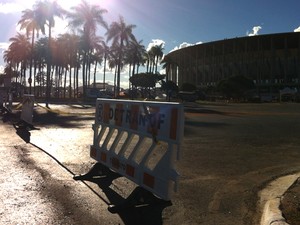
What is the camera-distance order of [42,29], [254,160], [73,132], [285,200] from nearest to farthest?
1. [285,200]
2. [254,160]
3. [73,132]
4. [42,29]

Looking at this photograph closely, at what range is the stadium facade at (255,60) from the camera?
11419cm

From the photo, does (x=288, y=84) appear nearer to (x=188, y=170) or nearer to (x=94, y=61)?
(x=94, y=61)

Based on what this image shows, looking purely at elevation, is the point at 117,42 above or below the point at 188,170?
above

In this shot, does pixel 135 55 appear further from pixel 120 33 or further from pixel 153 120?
pixel 153 120

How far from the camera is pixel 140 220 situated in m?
5.72

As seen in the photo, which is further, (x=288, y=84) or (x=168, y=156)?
(x=288, y=84)

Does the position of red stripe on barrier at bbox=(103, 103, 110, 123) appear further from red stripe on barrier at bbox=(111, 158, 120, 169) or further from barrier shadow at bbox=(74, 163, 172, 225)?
barrier shadow at bbox=(74, 163, 172, 225)

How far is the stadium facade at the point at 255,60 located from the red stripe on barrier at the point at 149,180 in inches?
4385

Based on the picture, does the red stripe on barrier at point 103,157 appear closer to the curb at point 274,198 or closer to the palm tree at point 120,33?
the curb at point 274,198

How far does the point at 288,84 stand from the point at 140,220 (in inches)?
4760

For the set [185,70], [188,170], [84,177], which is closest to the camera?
[84,177]

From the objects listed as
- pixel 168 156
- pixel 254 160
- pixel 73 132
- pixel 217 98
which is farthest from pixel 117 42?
pixel 168 156

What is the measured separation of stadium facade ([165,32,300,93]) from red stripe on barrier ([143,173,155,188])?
11137cm

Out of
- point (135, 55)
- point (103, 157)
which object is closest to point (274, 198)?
point (103, 157)
